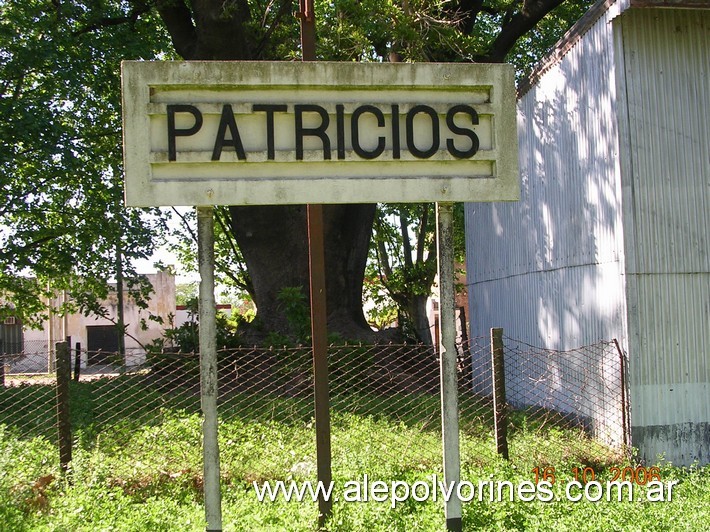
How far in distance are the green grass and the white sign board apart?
248 cm

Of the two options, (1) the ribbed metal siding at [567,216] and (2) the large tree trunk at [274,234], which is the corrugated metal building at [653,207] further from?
(2) the large tree trunk at [274,234]

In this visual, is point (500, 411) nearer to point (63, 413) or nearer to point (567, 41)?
point (63, 413)

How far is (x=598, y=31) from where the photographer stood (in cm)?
809

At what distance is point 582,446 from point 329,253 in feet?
24.5

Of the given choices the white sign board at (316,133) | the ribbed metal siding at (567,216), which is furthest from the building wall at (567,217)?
the white sign board at (316,133)

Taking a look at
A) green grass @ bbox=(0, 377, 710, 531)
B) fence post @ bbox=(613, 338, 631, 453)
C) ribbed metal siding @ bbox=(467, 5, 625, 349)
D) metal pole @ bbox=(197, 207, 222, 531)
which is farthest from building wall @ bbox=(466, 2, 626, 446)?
metal pole @ bbox=(197, 207, 222, 531)

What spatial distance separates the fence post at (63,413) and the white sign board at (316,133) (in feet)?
9.38

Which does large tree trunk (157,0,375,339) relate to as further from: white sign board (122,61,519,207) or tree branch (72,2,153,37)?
white sign board (122,61,519,207)

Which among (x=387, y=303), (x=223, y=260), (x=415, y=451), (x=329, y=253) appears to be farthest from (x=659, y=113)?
(x=387, y=303)

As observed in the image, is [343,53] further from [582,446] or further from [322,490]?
[322,490]

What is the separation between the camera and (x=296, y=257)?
1369 cm

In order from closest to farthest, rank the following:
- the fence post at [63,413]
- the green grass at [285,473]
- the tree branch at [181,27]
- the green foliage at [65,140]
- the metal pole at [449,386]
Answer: the metal pole at [449,386] < the green grass at [285,473] < the fence post at [63,413] < the green foliage at [65,140] < the tree branch at [181,27]

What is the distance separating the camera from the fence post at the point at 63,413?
21.4ft

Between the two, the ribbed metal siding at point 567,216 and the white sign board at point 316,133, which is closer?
the white sign board at point 316,133
